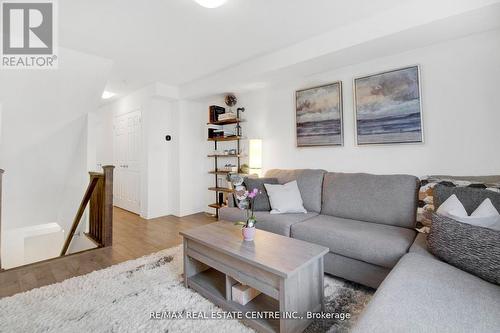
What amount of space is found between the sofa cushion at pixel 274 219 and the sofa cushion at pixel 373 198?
0.30 metres

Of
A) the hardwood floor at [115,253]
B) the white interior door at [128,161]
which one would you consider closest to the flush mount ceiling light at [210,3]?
the hardwood floor at [115,253]

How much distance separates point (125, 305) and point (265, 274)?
107cm

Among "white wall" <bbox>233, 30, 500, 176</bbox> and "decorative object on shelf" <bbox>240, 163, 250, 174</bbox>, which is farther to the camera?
"decorative object on shelf" <bbox>240, 163, 250, 174</bbox>

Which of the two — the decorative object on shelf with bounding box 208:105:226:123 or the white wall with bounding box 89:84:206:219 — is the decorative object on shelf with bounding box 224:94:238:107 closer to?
the decorative object on shelf with bounding box 208:105:226:123

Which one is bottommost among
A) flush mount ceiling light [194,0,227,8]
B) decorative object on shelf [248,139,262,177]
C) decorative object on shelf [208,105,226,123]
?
decorative object on shelf [248,139,262,177]

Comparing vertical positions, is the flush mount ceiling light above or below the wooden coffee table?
above

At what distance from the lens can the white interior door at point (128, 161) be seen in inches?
179

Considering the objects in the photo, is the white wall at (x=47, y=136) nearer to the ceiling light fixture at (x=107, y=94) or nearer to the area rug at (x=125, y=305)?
the ceiling light fixture at (x=107, y=94)

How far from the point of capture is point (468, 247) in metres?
1.31

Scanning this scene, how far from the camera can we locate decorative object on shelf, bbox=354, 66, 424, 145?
2418mm

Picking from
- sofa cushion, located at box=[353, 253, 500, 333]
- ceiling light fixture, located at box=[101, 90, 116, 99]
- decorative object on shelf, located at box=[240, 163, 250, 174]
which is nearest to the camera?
sofa cushion, located at box=[353, 253, 500, 333]

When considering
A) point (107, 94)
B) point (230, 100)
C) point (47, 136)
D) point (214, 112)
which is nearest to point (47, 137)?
point (47, 136)

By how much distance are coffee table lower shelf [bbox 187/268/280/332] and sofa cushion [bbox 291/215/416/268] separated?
69cm

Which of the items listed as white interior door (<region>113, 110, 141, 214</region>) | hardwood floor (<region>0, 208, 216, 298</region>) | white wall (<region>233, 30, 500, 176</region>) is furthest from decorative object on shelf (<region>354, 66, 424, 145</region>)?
white interior door (<region>113, 110, 141, 214</region>)
